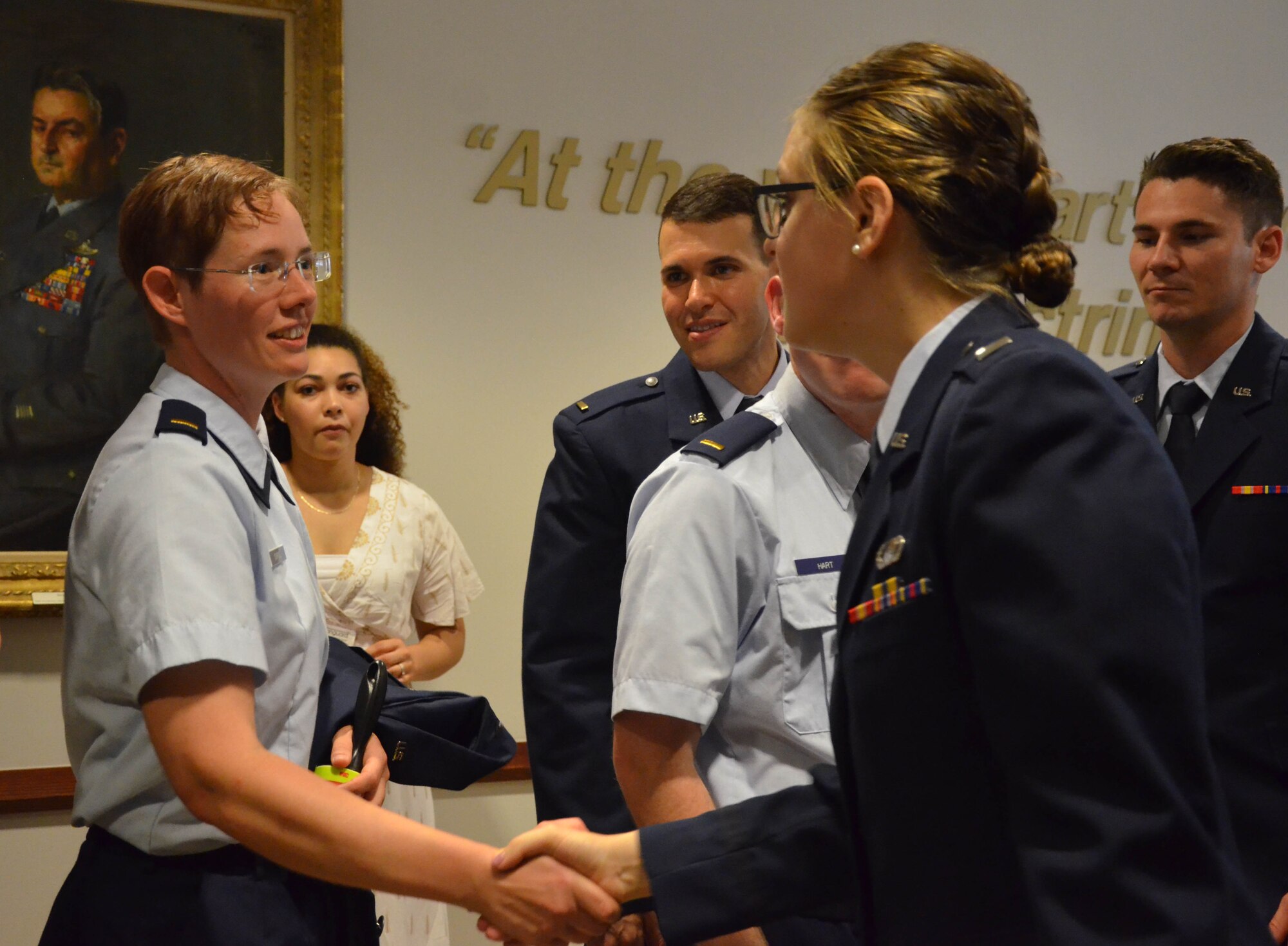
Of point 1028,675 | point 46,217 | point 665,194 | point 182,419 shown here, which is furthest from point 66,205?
point 1028,675

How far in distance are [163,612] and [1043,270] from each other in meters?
0.96

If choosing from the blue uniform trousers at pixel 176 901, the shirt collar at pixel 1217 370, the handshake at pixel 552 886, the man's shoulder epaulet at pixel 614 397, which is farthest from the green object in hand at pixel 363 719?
the shirt collar at pixel 1217 370

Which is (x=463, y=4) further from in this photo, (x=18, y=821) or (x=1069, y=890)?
(x=1069, y=890)

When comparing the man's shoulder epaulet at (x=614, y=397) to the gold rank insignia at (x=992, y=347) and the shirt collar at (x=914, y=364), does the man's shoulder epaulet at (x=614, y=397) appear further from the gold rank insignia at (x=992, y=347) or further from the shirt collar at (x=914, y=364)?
the gold rank insignia at (x=992, y=347)

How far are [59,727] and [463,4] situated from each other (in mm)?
2469

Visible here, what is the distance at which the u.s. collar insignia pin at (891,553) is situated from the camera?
1029mm

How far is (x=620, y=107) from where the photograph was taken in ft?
13.3

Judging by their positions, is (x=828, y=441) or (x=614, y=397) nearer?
(x=828, y=441)

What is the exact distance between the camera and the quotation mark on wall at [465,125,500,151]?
12.7 ft

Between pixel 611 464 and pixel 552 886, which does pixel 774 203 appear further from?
pixel 611 464

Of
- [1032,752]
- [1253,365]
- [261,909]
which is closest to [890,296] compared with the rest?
[1032,752]

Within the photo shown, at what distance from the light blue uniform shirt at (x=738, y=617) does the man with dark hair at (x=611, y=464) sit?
1.99 ft

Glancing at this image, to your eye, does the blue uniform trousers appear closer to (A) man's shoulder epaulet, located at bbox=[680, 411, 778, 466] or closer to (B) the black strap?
(B) the black strap

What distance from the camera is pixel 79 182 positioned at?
3459 mm
